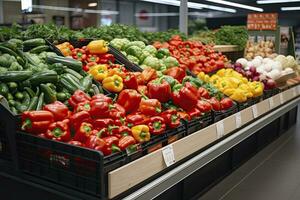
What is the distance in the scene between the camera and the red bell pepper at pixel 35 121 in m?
1.64

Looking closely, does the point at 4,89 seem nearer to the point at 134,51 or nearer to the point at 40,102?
the point at 40,102

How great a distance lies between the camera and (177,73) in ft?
9.19

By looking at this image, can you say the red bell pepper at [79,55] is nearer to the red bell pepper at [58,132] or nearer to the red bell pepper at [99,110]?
the red bell pepper at [99,110]

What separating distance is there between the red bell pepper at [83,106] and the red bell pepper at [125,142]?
25cm

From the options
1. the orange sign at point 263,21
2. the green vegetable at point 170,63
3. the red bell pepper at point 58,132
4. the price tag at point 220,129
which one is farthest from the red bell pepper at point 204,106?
the orange sign at point 263,21

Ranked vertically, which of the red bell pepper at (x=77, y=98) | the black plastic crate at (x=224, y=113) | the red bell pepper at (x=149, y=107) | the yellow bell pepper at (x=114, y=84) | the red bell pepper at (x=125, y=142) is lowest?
the black plastic crate at (x=224, y=113)

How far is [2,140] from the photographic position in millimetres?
1749

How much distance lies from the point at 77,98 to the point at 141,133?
16.0 inches

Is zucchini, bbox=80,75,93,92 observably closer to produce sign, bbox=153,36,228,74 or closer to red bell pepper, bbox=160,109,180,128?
red bell pepper, bbox=160,109,180,128

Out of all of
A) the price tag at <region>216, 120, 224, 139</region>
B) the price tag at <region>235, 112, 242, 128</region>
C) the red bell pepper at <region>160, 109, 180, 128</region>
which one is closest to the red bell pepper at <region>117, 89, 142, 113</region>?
the red bell pepper at <region>160, 109, 180, 128</region>

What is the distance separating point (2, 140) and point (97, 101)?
0.49 m

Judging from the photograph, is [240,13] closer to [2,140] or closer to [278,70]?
[278,70]

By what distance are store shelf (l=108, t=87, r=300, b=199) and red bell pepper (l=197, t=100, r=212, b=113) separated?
0.42 feet

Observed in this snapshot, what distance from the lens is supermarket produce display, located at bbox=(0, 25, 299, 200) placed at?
156cm
